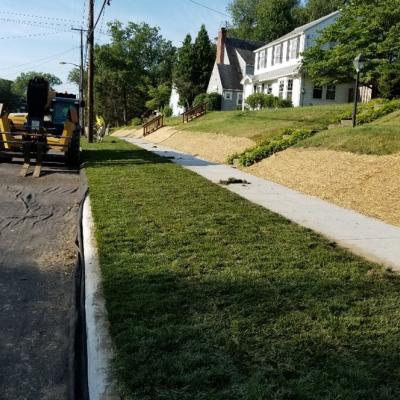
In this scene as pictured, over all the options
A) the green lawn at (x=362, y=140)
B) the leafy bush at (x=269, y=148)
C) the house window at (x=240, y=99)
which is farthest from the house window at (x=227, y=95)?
the green lawn at (x=362, y=140)

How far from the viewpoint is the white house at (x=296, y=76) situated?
36.0m

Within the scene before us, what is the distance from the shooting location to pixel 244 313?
13.3ft

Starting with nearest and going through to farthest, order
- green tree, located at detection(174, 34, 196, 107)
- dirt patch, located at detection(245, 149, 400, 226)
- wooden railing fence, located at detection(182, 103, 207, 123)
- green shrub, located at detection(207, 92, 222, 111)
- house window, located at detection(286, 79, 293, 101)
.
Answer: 1. dirt patch, located at detection(245, 149, 400, 226)
2. house window, located at detection(286, 79, 293, 101)
3. wooden railing fence, located at detection(182, 103, 207, 123)
4. green shrub, located at detection(207, 92, 222, 111)
5. green tree, located at detection(174, 34, 196, 107)

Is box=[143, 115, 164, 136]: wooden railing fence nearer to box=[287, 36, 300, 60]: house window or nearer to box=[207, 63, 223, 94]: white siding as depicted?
box=[207, 63, 223, 94]: white siding

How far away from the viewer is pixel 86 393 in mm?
3078

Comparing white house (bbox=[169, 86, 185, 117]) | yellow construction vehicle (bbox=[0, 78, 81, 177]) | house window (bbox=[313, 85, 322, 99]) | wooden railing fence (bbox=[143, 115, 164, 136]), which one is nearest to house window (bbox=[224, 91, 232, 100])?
wooden railing fence (bbox=[143, 115, 164, 136])

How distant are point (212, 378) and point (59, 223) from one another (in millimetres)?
5342

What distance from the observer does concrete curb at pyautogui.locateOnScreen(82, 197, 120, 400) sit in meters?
3.08

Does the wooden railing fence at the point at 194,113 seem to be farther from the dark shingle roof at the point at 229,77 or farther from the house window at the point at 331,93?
the house window at the point at 331,93

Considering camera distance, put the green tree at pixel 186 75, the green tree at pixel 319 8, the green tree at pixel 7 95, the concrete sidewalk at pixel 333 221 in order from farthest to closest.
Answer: the green tree at pixel 7 95 → the green tree at pixel 319 8 → the green tree at pixel 186 75 → the concrete sidewalk at pixel 333 221

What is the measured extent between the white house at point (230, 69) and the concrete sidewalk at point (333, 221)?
36.7 m

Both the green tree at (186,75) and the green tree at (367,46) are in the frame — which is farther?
the green tree at (186,75)

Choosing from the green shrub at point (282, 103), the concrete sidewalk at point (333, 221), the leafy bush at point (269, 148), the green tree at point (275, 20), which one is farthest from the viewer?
the green tree at point (275, 20)

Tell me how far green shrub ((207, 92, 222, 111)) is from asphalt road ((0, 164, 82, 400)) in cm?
3680
